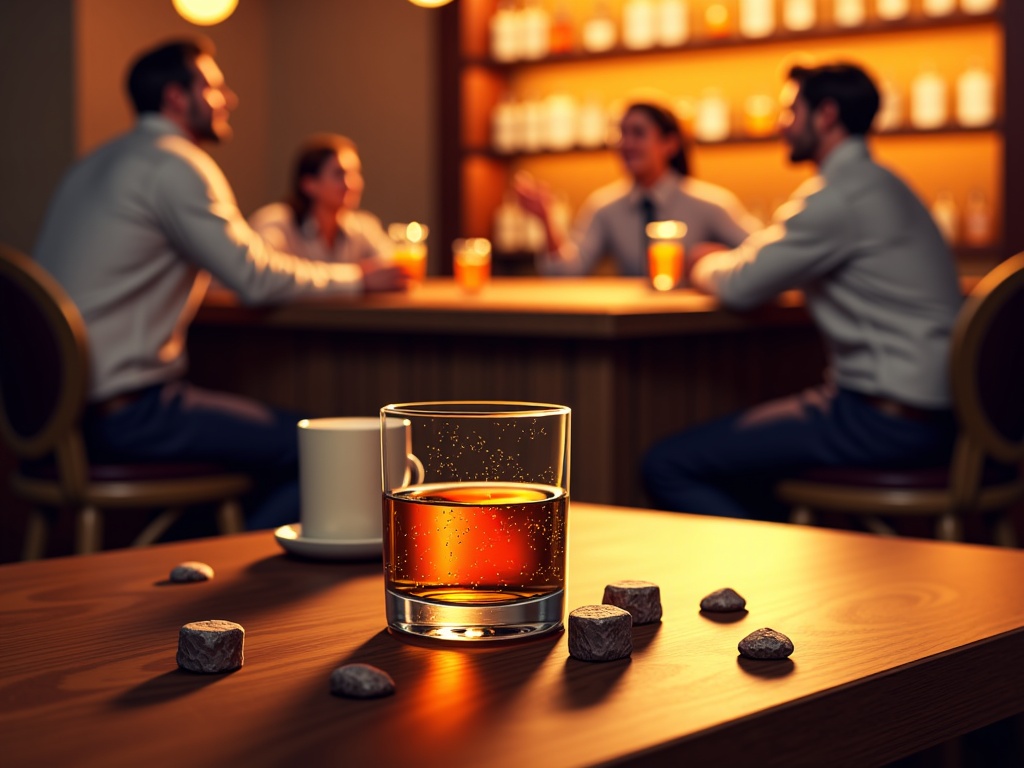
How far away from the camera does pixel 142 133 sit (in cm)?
288

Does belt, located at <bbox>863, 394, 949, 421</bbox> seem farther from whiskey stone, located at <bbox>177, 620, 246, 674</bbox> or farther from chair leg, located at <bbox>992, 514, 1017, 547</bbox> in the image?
whiskey stone, located at <bbox>177, 620, 246, 674</bbox>

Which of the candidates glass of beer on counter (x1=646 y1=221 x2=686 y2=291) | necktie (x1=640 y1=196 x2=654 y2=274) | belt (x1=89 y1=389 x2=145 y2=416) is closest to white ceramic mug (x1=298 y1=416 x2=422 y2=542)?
belt (x1=89 y1=389 x2=145 y2=416)

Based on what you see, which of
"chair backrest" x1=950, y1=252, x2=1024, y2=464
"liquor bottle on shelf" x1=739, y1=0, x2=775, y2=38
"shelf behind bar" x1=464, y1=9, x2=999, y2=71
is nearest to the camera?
"chair backrest" x1=950, y1=252, x2=1024, y2=464

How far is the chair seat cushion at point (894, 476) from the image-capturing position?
8.02ft

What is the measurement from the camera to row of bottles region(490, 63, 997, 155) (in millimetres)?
4715

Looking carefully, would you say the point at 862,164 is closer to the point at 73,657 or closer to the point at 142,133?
the point at 142,133

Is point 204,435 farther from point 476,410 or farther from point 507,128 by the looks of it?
point 507,128

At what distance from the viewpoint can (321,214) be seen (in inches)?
187

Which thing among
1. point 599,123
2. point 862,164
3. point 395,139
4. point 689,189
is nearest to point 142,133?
point 862,164

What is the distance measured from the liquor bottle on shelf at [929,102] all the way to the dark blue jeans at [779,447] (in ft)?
7.97

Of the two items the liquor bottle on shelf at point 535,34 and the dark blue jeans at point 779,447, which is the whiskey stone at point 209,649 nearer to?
the dark blue jeans at point 779,447

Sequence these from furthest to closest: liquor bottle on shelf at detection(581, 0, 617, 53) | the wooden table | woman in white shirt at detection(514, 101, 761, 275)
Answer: liquor bottle on shelf at detection(581, 0, 617, 53) < woman in white shirt at detection(514, 101, 761, 275) < the wooden table

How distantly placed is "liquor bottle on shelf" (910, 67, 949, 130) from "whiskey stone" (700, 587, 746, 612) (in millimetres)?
4217

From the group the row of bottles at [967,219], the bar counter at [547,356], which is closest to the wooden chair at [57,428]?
the bar counter at [547,356]
